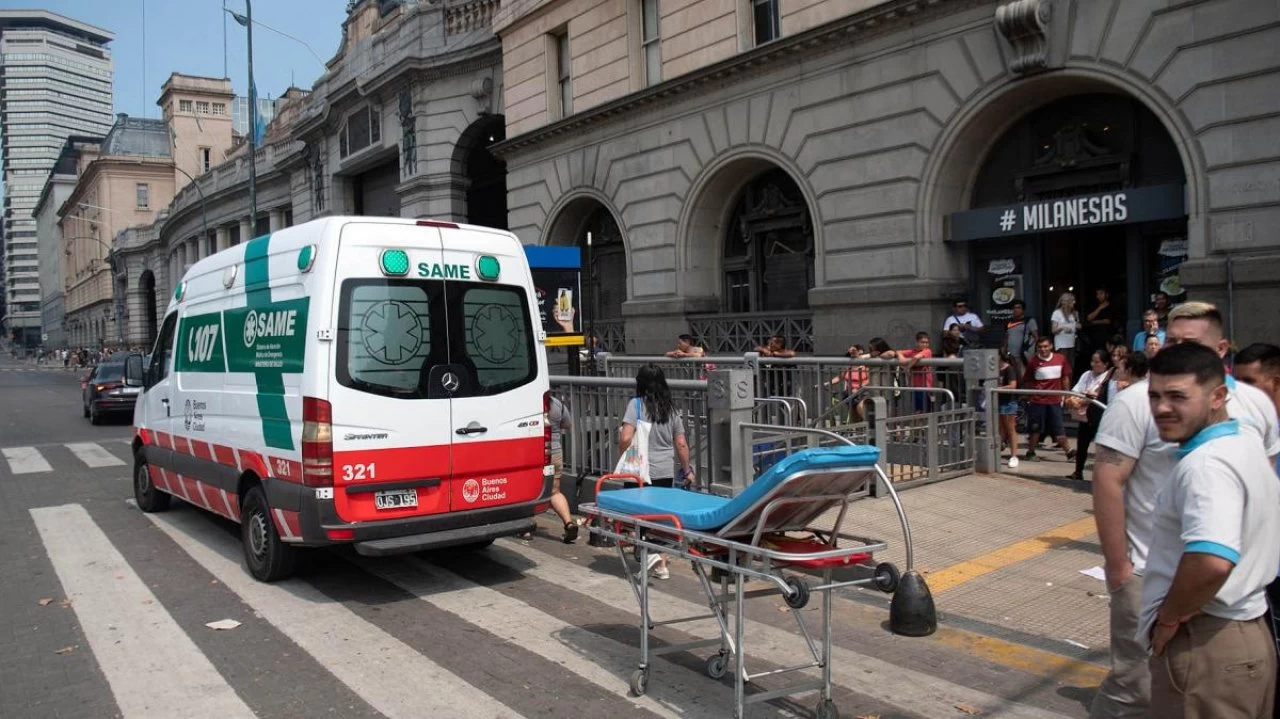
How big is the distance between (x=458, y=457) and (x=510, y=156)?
19.8 meters

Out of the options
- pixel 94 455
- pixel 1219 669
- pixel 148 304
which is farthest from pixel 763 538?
pixel 148 304

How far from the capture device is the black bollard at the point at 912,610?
568cm

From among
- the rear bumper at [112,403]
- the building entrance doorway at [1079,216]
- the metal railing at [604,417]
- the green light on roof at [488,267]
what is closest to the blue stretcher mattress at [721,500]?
the green light on roof at [488,267]

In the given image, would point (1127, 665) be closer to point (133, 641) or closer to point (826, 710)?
point (826, 710)

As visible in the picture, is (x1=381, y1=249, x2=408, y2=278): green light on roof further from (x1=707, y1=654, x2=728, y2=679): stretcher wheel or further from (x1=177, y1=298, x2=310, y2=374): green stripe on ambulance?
(x1=707, y1=654, x2=728, y2=679): stretcher wheel

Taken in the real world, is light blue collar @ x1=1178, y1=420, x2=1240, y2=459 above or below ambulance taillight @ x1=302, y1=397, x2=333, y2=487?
above

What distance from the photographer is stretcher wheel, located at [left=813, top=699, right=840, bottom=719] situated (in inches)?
188

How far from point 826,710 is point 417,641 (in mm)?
2903

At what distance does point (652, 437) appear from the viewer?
8117mm

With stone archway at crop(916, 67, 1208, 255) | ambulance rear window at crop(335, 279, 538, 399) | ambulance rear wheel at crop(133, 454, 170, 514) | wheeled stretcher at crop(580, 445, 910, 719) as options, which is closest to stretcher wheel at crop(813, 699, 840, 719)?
wheeled stretcher at crop(580, 445, 910, 719)

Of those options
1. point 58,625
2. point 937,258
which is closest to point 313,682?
point 58,625

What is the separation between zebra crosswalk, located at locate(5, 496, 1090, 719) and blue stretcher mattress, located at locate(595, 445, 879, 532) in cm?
105

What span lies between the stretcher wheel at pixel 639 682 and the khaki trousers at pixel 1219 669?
9.28 ft

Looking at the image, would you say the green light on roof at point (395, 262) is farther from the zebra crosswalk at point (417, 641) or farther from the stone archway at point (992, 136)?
the stone archway at point (992, 136)
